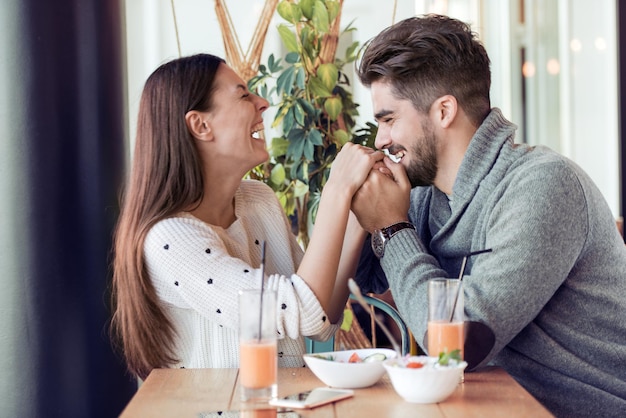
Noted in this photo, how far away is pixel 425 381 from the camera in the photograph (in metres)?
1.38

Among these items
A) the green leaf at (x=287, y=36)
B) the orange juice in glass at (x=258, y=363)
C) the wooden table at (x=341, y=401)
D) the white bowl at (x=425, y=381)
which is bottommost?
the wooden table at (x=341, y=401)

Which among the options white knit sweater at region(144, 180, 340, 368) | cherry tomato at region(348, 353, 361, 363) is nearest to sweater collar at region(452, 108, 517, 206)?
white knit sweater at region(144, 180, 340, 368)

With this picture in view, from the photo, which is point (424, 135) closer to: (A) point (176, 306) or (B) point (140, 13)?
(A) point (176, 306)

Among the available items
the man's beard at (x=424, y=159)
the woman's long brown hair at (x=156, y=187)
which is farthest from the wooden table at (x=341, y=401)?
the man's beard at (x=424, y=159)

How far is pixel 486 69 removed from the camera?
211 centimetres

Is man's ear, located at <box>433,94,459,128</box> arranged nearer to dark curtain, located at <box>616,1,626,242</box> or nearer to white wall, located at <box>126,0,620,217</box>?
white wall, located at <box>126,0,620,217</box>

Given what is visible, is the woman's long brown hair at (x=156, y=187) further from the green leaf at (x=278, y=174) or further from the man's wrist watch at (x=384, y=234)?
the green leaf at (x=278, y=174)

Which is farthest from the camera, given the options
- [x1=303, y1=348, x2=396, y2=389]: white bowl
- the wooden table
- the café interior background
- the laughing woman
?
the café interior background

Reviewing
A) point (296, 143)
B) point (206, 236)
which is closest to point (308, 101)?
point (296, 143)

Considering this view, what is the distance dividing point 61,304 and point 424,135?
1.15m

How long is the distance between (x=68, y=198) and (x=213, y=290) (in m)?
0.86

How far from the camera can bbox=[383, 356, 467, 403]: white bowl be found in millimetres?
1375

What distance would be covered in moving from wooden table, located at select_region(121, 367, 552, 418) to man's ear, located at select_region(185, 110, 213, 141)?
1.99 feet

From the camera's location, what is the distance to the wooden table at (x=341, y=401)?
137cm
